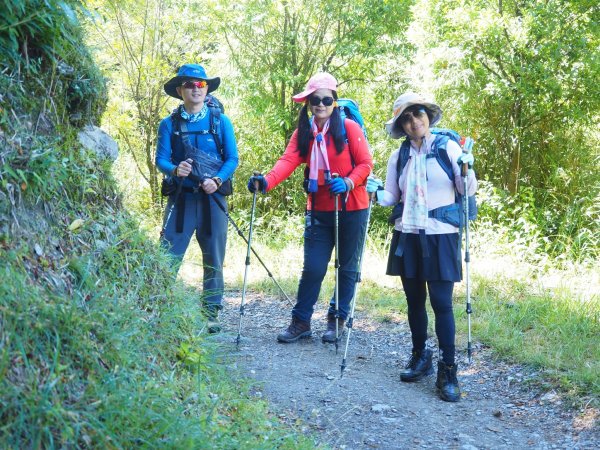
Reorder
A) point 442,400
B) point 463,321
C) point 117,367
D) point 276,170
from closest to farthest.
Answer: point 117,367 < point 442,400 < point 276,170 < point 463,321

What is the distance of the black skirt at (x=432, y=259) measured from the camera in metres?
4.86

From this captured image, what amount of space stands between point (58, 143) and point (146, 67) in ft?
24.9

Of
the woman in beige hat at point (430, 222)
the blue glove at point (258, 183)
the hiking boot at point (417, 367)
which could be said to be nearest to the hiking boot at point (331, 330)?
the hiking boot at point (417, 367)

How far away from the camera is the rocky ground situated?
429 cm

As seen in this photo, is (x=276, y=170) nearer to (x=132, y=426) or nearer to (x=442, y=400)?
(x=442, y=400)

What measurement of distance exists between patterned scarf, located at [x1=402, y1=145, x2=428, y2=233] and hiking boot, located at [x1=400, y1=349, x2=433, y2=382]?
3.52 ft

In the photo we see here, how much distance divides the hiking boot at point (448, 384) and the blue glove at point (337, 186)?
64.1 inches

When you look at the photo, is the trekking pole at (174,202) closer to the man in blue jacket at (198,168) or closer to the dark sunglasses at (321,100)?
the man in blue jacket at (198,168)

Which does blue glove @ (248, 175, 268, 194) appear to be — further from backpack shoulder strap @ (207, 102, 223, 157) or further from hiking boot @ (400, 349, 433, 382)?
hiking boot @ (400, 349, 433, 382)

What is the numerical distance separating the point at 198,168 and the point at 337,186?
123 centimetres

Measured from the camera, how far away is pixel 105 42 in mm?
11031

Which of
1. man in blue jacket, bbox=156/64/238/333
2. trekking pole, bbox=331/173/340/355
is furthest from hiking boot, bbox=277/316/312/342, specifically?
man in blue jacket, bbox=156/64/238/333

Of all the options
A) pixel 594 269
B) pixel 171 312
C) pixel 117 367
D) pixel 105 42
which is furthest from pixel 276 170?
pixel 105 42

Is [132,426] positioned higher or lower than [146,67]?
lower
